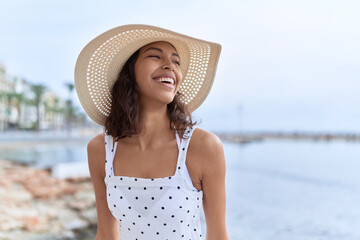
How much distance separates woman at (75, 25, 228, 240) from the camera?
982 mm

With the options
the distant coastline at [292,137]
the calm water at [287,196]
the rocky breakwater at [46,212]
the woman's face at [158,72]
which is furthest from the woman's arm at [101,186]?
the distant coastline at [292,137]

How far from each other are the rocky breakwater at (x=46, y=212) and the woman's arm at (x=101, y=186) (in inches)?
183

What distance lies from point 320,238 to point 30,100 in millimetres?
29599

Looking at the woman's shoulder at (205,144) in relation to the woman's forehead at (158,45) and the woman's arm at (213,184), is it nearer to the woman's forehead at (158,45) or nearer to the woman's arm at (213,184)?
the woman's arm at (213,184)

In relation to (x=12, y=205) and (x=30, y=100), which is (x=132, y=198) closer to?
(x=12, y=205)

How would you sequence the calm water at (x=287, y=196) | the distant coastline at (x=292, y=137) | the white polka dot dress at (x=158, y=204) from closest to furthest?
the white polka dot dress at (x=158, y=204) → the calm water at (x=287, y=196) → the distant coastline at (x=292, y=137)

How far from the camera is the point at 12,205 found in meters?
6.80

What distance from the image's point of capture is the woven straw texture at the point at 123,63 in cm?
104

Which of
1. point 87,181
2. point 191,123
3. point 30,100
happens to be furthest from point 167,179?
point 30,100

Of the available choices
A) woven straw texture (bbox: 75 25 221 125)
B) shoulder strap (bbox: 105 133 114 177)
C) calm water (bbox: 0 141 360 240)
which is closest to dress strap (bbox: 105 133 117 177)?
shoulder strap (bbox: 105 133 114 177)

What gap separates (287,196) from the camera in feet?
73.7

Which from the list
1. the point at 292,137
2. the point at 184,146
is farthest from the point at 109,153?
the point at 292,137

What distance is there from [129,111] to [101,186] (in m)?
0.26

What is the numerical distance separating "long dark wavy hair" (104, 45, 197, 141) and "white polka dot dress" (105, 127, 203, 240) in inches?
2.9
